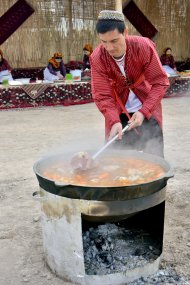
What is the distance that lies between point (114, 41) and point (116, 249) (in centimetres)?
157

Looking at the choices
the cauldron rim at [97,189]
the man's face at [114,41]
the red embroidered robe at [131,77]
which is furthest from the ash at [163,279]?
the man's face at [114,41]

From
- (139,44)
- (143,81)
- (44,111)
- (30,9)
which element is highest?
(30,9)

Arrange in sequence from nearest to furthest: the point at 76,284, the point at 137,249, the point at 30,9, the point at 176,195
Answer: the point at 76,284 < the point at 137,249 < the point at 176,195 < the point at 30,9

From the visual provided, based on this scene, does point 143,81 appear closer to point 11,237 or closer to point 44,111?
point 11,237

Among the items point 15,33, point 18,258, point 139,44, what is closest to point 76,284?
point 18,258

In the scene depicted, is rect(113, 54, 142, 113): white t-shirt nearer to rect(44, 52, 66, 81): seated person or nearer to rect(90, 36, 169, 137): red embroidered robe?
rect(90, 36, 169, 137): red embroidered robe

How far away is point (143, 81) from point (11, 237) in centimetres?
178

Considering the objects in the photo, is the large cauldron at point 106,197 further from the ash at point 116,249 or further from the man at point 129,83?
the man at point 129,83

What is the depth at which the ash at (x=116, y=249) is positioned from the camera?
265cm

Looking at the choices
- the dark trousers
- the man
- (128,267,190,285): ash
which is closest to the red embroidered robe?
the man

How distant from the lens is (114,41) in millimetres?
2615

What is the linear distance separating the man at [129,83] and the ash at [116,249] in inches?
31.5

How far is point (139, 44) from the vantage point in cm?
287

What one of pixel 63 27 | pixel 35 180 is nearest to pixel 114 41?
pixel 35 180
